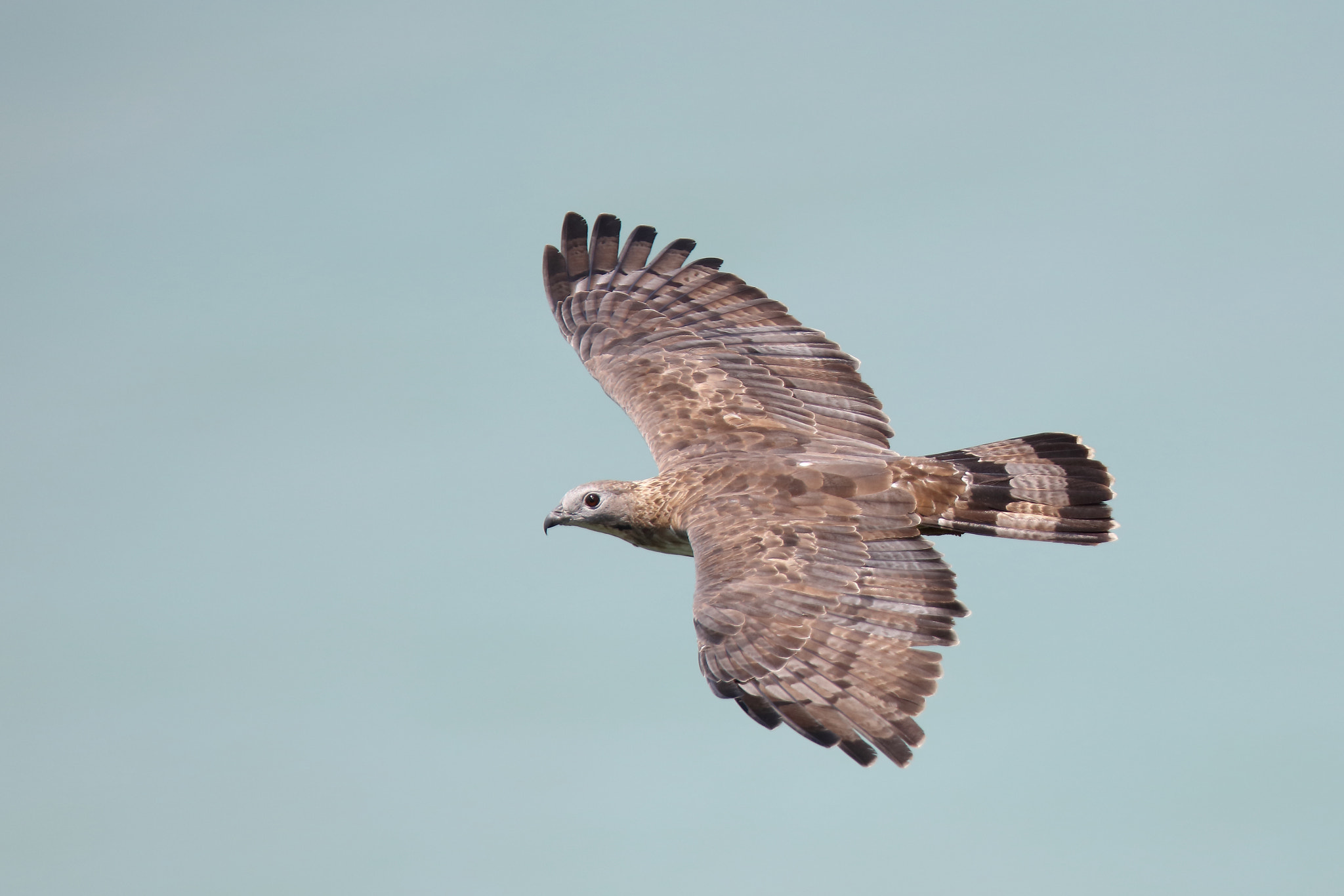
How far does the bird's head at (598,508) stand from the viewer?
16.0 metres

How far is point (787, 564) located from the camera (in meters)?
13.9

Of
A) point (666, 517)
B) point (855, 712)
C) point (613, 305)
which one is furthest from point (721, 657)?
point (613, 305)

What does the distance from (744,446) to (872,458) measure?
121 cm

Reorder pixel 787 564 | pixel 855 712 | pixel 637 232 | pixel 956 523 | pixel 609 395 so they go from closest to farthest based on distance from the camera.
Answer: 1. pixel 855 712
2. pixel 787 564
3. pixel 956 523
4. pixel 609 395
5. pixel 637 232

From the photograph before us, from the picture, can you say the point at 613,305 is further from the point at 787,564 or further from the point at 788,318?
the point at 787,564

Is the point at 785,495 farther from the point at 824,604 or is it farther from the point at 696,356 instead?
the point at 696,356

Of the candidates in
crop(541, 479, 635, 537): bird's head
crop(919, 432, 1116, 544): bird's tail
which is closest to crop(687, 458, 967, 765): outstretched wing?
crop(919, 432, 1116, 544): bird's tail

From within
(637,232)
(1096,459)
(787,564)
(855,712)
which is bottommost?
(855,712)

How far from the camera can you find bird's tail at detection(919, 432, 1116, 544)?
1542 centimetres

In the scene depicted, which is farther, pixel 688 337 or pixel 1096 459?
pixel 688 337

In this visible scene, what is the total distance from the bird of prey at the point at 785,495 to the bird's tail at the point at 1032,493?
2cm

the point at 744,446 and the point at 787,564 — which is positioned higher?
the point at 744,446

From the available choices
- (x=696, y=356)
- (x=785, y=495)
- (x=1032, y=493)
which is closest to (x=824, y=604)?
(x=785, y=495)

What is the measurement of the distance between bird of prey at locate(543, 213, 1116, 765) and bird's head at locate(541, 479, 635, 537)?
0.02 meters
